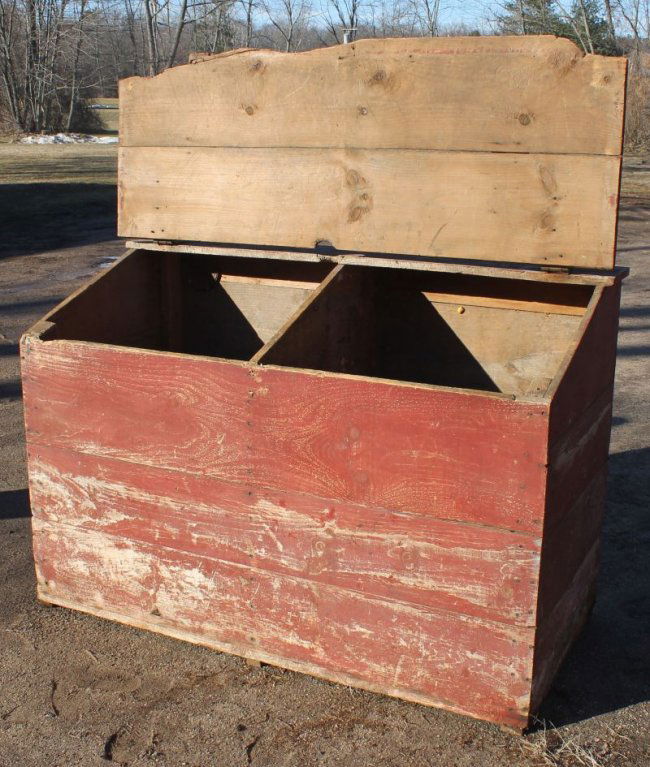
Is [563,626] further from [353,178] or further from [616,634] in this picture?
[353,178]

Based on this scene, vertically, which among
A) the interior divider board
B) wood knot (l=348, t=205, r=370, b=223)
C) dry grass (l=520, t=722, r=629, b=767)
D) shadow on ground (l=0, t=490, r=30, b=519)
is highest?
wood knot (l=348, t=205, r=370, b=223)

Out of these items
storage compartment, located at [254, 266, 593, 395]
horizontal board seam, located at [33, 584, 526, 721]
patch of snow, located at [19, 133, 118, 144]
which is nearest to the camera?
horizontal board seam, located at [33, 584, 526, 721]

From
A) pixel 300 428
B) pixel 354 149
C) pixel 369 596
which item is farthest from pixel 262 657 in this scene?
pixel 354 149

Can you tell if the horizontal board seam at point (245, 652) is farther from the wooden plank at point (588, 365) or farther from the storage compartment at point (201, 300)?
the storage compartment at point (201, 300)

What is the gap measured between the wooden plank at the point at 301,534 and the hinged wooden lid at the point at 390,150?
908 millimetres

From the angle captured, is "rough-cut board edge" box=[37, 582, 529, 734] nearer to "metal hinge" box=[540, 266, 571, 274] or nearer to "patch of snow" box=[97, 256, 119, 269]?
"metal hinge" box=[540, 266, 571, 274]

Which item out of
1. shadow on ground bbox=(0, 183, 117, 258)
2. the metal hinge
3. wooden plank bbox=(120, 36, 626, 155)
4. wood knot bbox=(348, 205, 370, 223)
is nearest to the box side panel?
the metal hinge

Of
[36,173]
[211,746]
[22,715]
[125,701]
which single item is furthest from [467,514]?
[36,173]

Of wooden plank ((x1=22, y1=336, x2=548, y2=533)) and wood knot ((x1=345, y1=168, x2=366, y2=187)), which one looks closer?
wooden plank ((x1=22, y1=336, x2=548, y2=533))

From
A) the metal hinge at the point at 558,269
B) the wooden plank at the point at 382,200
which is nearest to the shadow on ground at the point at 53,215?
the wooden plank at the point at 382,200

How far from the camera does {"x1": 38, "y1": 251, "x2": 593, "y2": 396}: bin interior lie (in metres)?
3.22

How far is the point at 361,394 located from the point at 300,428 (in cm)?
21

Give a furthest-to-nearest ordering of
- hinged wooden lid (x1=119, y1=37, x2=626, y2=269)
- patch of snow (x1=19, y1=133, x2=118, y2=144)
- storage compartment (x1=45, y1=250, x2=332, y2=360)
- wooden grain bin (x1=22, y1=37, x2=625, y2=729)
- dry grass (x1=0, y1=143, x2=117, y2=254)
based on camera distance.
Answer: patch of snow (x1=19, y1=133, x2=118, y2=144) → dry grass (x1=0, y1=143, x2=117, y2=254) → storage compartment (x1=45, y1=250, x2=332, y2=360) → hinged wooden lid (x1=119, y1=37, x2=626, y2=269) → wooden grain bin (x1=22, y1=37, x2=625, y2=729)

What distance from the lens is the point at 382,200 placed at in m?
3.04
